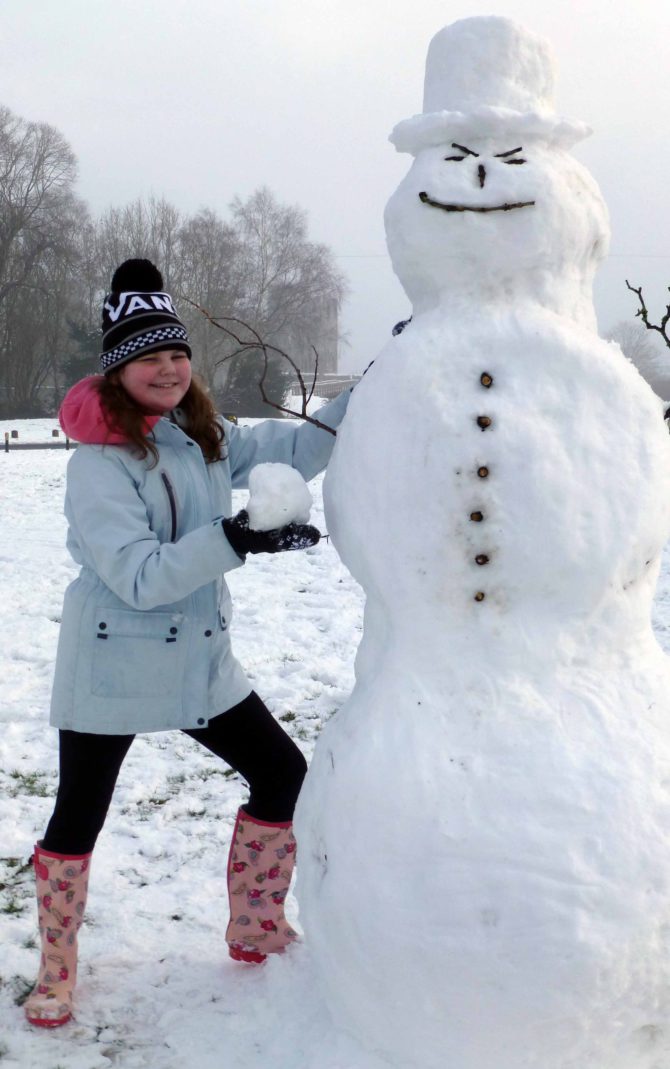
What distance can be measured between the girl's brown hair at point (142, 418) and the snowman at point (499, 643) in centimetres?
56

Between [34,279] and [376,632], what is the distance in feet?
105

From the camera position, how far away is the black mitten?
202cm

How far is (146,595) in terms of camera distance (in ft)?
6.87

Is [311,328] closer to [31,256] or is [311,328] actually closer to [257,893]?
[31,256]

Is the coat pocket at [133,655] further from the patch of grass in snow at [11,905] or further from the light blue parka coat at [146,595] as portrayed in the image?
the patch of grass in snow at [11,905]

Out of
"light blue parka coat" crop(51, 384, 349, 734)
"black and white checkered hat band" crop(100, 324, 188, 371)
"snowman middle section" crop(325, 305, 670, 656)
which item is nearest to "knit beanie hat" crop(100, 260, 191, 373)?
"black and white checkered hat band" crop(100, 324, 188, 371)

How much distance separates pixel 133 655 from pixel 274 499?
59 centimetres

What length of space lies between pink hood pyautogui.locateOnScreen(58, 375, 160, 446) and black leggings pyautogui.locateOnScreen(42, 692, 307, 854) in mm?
724

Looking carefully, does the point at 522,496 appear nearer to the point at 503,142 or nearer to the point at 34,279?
the point at 503,142

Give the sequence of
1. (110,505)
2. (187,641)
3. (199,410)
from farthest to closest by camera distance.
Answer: (199,410) → (187,641) → (110,505)

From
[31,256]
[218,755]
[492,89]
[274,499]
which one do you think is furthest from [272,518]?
[31,256]

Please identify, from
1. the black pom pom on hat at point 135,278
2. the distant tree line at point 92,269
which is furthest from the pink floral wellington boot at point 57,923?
the distant tree line at point 92,269

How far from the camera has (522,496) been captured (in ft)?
5.80

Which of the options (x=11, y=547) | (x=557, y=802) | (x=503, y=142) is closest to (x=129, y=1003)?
(x=557, y=802)
